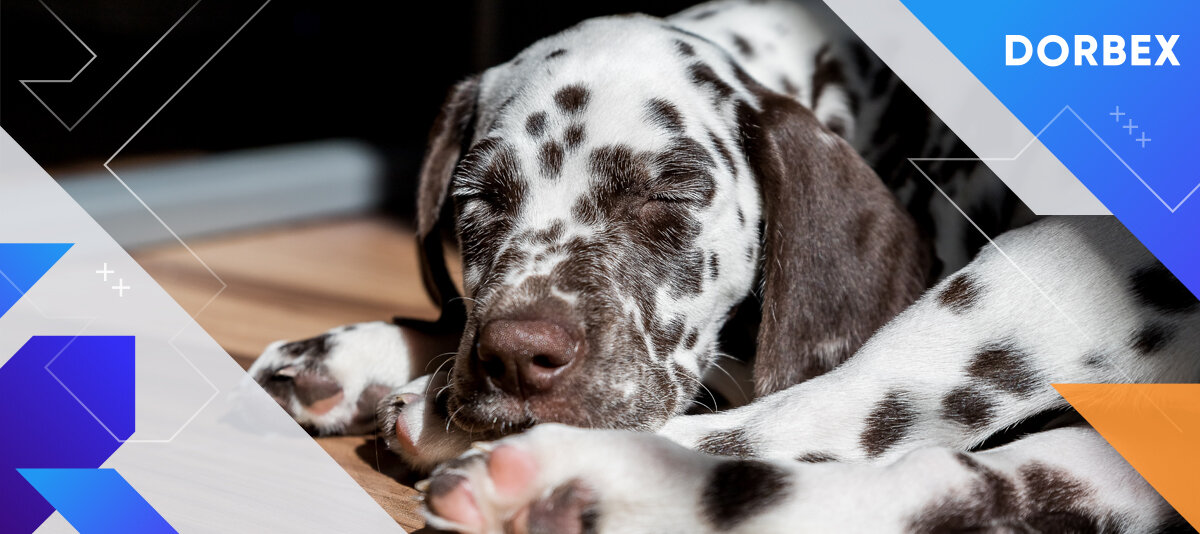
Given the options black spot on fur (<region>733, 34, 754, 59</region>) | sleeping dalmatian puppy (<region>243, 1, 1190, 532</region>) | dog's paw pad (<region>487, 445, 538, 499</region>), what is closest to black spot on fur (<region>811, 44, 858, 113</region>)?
sleeping dalmatian puppy (<region>243, 1, 1190, 532</region>)

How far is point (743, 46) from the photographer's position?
371 centimetres

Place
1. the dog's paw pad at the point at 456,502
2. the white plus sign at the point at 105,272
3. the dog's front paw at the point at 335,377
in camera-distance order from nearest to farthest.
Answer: the dog's paw pad at the point at 456,502
the dog's front paw at the point at 335,377
the white plus sign at the point at 105,272

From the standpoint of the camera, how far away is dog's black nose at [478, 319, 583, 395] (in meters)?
2.41

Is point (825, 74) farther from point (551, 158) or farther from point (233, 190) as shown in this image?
point (233, 190)

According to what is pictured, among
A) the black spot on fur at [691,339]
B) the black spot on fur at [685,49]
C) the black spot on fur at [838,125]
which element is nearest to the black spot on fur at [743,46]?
the black spot on fur at [838,125]

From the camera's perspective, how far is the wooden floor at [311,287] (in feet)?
9.95

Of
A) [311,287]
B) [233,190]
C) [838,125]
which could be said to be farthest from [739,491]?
[233,190]

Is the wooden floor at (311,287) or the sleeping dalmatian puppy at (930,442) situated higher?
the sleeping dalmatian puppy at (930,442)

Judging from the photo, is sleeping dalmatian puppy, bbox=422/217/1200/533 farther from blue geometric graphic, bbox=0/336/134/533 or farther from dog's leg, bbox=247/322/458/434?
blue geometric graphic, bbox=0/336/134/533

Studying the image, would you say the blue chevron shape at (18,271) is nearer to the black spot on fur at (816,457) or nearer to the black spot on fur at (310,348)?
the black spot on fur at (310,348)

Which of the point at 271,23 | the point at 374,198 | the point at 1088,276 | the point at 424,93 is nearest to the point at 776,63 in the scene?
the point at 1088,276

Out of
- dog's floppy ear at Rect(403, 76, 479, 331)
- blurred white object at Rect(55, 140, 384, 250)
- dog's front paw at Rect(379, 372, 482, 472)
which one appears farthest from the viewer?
blurred white object at Rect(55, 140, 384, 250)

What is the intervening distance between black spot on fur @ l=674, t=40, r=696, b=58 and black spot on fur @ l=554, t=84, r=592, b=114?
0.33 metres

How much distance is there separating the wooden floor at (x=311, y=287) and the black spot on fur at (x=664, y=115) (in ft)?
3.42
